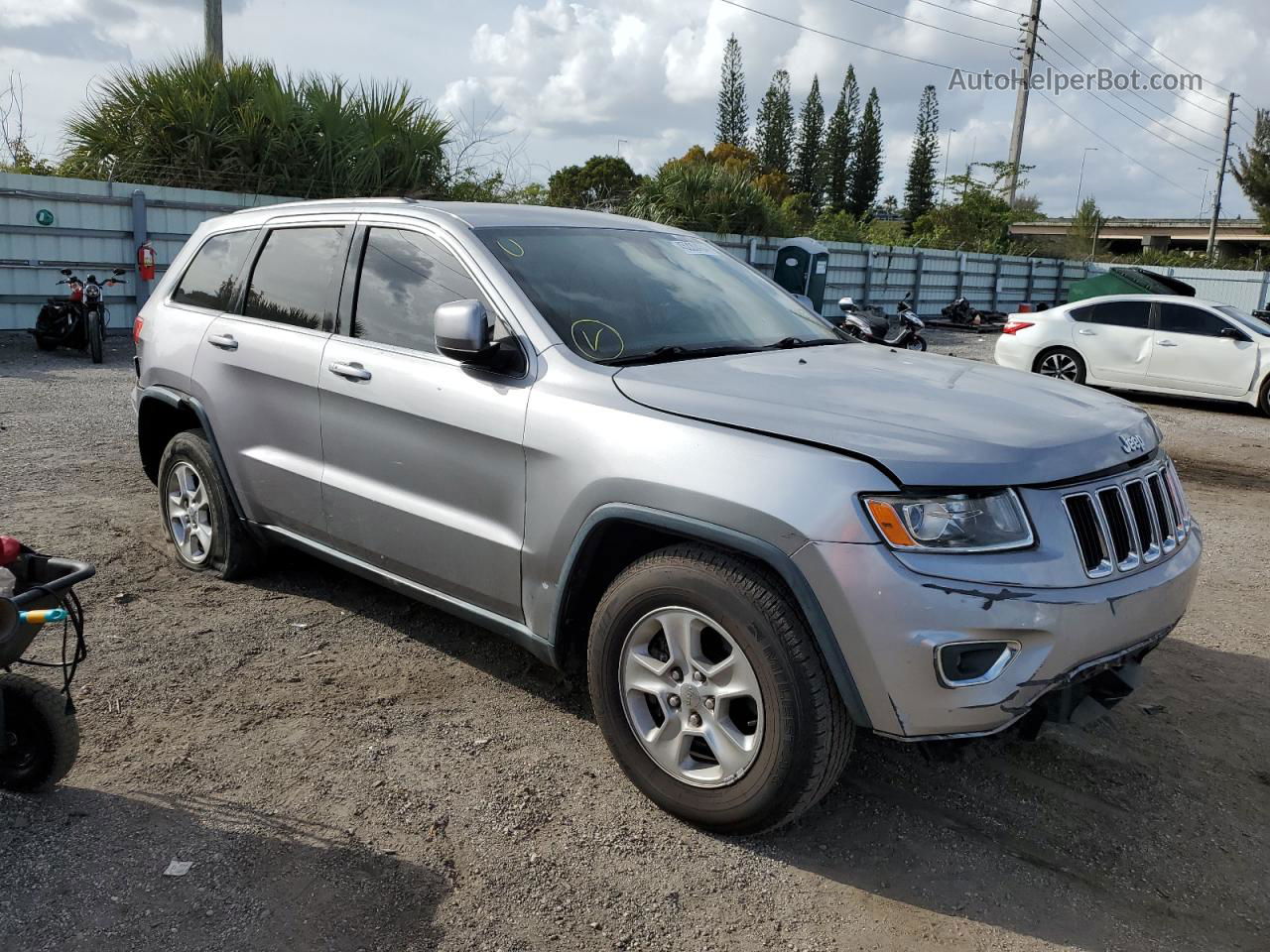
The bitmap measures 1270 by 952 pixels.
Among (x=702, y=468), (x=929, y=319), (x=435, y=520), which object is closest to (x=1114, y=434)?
(x=702, y=468)

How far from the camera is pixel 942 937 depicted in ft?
8.87

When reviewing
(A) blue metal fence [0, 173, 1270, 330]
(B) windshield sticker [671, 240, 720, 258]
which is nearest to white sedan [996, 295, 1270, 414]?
(A) blue metal fence [0, 173, 1270, 330]

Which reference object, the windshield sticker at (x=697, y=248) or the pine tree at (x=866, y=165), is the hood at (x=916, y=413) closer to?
the windshield sticker at (x=697, y=248)

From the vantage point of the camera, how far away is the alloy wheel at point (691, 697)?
2910mm

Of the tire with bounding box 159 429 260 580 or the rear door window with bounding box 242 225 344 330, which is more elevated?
the rear door window with bounding box 242 225 344 330

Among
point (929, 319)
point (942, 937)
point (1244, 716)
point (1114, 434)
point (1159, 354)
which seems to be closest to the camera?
point (942, 937)

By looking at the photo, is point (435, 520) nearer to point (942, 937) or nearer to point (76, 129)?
point (942, 937)

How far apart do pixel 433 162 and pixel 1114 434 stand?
16.4 meters

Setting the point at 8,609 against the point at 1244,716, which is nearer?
the point at 8,609

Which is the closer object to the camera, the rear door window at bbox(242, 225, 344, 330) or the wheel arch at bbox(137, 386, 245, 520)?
the rear door window at bbox(242, 225, 344, 330)

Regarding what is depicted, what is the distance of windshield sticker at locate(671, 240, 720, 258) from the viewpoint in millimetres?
4441

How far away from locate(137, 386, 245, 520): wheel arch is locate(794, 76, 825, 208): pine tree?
78.1 m

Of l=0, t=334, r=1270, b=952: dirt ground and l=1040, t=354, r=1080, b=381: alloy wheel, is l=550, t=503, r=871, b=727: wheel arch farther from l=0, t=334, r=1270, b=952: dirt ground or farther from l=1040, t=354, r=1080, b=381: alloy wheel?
l=1040, t=354, r=1080, b=381: alloy wheel

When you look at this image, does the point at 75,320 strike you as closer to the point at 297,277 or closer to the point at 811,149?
the point at 297,277
